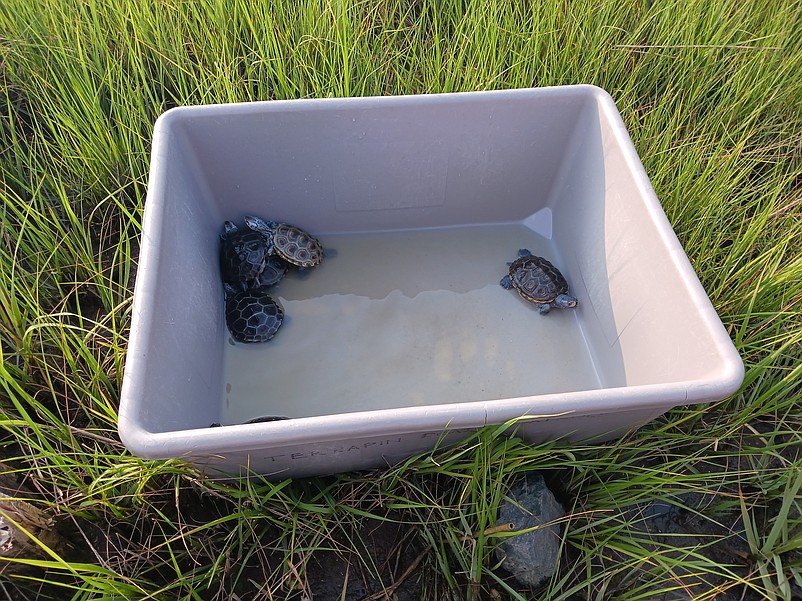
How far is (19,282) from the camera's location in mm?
1095

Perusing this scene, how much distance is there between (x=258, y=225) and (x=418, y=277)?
16.6 inches

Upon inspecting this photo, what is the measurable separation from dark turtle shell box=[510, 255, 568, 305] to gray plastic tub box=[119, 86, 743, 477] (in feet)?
0.19

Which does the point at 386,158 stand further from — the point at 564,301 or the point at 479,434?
the point at 479,434

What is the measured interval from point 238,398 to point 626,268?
2.89 ft

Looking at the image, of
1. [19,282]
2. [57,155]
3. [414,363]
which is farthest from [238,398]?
[57,155]

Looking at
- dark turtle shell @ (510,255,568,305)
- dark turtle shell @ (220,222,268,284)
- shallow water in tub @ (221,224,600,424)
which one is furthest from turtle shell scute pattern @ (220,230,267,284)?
dark turtle shell @ (510,255,568,305)

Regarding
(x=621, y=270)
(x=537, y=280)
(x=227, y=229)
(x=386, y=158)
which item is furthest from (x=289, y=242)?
(x=621, y=270)

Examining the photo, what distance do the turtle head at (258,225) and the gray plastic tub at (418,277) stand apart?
0.12 ft

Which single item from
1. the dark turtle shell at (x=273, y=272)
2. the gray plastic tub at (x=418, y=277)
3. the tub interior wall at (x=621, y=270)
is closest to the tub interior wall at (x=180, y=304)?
the gray plastic tub at (x=418, y=277)

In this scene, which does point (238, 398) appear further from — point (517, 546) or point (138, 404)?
point (517, 546)

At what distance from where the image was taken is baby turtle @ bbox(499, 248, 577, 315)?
126 cm

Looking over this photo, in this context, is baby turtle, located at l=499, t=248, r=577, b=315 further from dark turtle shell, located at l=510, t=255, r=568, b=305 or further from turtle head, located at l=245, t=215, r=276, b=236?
turtle head, located at l=245, t=215, r=276, b=236

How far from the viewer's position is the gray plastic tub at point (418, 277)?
0.88 m

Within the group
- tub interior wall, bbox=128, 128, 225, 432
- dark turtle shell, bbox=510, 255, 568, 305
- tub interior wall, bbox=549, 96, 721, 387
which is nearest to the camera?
tub interior wall, bbox=128, 128, 225, 432
